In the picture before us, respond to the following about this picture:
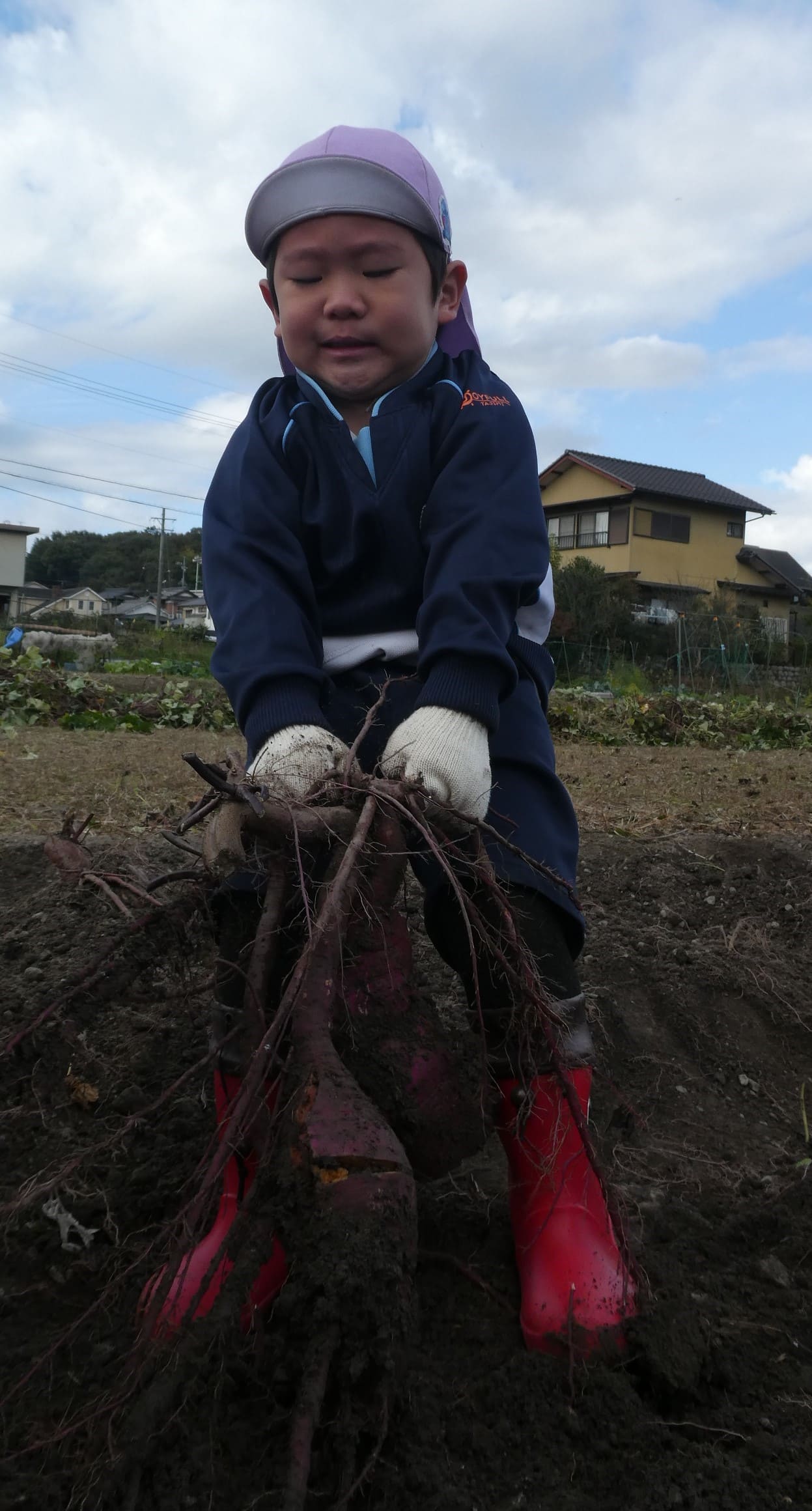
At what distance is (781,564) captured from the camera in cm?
4109

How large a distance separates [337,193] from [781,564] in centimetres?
4259

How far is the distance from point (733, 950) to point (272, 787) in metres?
1.72

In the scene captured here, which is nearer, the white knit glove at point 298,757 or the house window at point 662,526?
the white knit glove at point 298,757

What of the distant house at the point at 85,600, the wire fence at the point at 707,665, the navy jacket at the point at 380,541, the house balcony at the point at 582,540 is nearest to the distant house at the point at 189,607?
the distant house at the point at 85,600

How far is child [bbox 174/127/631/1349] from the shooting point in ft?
5.26

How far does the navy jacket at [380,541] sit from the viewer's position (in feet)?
5.57

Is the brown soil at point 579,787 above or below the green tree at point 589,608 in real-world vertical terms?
below

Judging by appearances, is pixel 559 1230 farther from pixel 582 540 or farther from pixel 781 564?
pixel 781 564

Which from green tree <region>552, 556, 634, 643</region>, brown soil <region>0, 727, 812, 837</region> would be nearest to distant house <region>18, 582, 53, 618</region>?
green tree <region>552, 556, 634, 643</region>

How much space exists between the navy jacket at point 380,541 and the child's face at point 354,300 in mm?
58

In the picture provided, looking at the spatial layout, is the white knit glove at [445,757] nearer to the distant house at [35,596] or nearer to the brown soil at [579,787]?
the brown soil at [579,787]

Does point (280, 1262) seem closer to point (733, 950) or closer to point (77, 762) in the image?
point (733, 950)

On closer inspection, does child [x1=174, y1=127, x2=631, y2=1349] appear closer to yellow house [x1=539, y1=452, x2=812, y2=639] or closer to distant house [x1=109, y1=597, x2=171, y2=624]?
yellow house [x1=539, y1=452, x2=812, y2=639]

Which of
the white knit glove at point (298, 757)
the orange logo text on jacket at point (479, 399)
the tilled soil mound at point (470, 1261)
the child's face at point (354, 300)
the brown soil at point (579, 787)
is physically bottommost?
the tilled soil mound at point (470, 1261)
